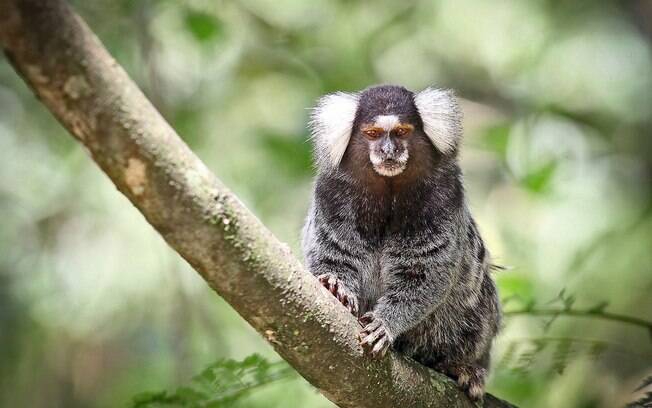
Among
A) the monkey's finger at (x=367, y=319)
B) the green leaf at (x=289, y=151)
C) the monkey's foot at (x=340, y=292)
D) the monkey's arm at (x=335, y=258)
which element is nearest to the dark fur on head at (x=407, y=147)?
the monkey's arm at (x=335, y=258)

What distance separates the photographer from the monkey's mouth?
3523 millimetres

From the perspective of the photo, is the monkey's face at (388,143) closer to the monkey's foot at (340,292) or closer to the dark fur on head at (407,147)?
the dark fur on head at (407,147)

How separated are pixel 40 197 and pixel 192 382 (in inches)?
129

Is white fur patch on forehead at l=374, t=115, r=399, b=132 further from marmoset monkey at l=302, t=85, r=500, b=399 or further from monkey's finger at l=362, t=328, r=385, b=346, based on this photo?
monkey's finger at l=362, t=328, r=385, b=346

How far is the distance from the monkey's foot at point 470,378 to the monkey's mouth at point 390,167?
2.67ft

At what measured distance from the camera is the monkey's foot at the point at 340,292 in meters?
3.39

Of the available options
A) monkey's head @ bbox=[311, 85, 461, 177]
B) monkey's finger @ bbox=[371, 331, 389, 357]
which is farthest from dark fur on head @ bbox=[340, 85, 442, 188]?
monkey's finger @ bbox=[371, 331, 389, 357]

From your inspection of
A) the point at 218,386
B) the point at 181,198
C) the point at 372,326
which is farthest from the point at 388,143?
the point at 181,198

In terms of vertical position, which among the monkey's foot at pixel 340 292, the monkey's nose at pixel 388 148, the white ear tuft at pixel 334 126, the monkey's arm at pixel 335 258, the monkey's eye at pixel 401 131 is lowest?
the monkey's foot at pixel 340 292

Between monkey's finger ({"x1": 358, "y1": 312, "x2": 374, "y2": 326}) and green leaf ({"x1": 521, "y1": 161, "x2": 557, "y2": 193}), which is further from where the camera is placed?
green leaf ({"x1": 521, "y1": 161, "x2": 557, "y2": 193})

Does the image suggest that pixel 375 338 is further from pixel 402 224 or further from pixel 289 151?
pixel 289 151

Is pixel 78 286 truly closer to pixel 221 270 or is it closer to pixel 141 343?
pixel 141 343

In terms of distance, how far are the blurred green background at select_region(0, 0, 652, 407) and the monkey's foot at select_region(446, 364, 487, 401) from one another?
55.6 inches

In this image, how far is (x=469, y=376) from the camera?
3584 millimetres
